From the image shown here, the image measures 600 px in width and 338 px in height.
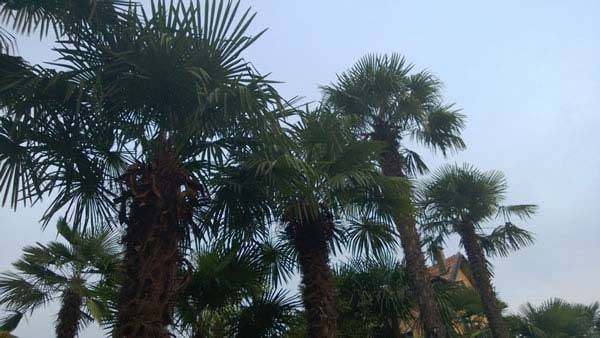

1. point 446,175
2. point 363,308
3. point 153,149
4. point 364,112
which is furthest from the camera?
point 446,175

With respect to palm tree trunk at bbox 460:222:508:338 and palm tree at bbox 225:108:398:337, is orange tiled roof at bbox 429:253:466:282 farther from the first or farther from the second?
palm tree at bbox 225:108:398:337

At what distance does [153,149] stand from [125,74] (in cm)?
91

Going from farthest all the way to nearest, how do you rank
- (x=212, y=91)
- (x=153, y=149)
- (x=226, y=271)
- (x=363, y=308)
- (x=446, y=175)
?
1. (x=446, y=175)
2. (x=363, y=308)
3. (x=226, y=271)
4. (x=153, y=149)
5. (x=212, y=91)

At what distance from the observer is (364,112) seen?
12523 millimetres

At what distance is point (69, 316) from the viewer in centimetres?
953

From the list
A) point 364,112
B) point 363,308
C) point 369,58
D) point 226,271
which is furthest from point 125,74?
point 369,58

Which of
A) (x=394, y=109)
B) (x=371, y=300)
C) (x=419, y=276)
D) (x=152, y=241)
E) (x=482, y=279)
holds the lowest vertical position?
(x=152, y=241)

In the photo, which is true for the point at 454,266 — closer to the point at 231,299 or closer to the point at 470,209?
the point at 470,209

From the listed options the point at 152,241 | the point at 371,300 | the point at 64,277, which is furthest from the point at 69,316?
the point at 371,300

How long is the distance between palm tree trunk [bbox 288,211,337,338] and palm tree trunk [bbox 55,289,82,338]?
183 inches

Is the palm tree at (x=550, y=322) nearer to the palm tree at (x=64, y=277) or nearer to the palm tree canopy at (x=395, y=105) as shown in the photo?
the palm tree canopy at (x=395, y=105)

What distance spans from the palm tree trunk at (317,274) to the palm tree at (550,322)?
32.0ft

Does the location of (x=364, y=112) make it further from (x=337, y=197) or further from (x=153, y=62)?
(x=153, y=62)

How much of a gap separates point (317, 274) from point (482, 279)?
6.39 m
